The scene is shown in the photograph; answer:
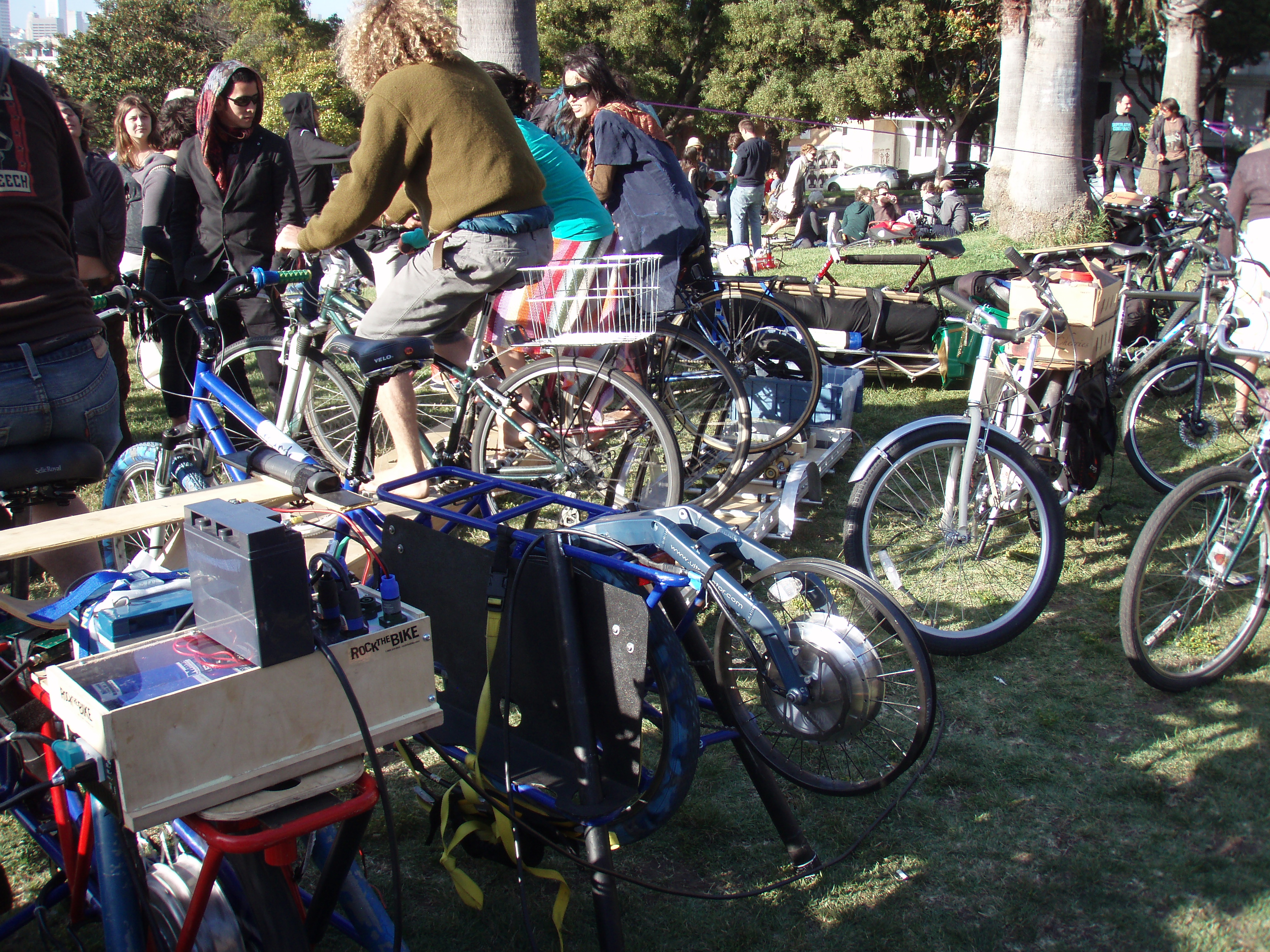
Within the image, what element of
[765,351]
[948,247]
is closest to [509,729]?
[948,247]

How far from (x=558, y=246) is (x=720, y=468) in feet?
4.57

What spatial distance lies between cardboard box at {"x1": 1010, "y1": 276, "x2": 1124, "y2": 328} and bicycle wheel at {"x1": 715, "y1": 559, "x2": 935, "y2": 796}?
209 cm

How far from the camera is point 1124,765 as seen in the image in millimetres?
2854

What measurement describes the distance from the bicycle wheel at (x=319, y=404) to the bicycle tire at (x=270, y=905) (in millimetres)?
2605

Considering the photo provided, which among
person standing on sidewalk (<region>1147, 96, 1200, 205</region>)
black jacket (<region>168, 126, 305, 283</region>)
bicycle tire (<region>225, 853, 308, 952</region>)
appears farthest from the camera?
person standing on sidewalk (<region>1147, 96, 1200, 205</region>)

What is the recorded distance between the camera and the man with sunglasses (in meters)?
4.96

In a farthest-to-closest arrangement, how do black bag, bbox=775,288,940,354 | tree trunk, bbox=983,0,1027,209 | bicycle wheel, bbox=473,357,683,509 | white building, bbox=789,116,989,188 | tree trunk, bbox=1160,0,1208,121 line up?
white building, bbox=789,116,989,188, tree trunk, bbox=1160,0,1208,121, tree trunk, bbox=983,0,1027,209, black bag, bbox=775,288,940,354, bicycle wheel, bbox=473,357,683,509

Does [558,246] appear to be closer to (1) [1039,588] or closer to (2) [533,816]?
(1) [1039,588]

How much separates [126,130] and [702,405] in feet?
13.9

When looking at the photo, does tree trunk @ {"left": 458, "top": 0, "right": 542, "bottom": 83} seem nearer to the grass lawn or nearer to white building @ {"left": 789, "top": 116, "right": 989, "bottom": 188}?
the grass lawn

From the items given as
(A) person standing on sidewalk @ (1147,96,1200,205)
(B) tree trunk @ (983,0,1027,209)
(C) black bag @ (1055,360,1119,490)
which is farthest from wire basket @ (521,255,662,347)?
(A) person standing on sidewalk @ (1147,96,1200,205)

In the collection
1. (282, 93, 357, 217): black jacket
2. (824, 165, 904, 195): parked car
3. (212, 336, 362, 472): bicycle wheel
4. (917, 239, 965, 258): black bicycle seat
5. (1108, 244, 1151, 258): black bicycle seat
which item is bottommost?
(212, 336, 362, 472): bicycle wheel

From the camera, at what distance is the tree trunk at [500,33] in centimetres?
663

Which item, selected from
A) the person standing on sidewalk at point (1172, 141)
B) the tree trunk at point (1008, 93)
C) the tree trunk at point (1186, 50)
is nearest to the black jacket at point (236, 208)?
the tree trunk at point (1008, 93)
